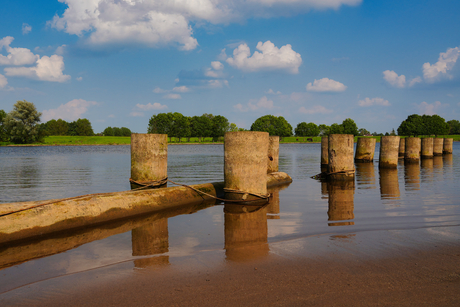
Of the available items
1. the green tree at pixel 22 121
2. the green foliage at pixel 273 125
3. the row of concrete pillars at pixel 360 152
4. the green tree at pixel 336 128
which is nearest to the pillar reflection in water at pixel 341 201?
the row of concrete pillars at pixel 360 152

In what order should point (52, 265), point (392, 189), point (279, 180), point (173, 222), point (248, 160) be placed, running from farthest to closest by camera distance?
point (279, 180) < point (392, 189) < point (248, 160) < point (173, 222) < point (52, 265)

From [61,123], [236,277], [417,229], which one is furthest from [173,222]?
[61,123]

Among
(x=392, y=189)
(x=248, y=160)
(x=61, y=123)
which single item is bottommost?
(x=392, y=189)

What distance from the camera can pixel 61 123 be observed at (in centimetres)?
16300

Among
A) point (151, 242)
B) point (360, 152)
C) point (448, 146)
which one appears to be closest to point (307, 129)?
point (448, 146)

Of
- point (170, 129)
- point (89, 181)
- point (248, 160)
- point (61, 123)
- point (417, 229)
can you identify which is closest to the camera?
point (417, 229)

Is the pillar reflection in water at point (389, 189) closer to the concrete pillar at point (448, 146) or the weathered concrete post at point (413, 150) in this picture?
the weathered concrete post at point (413, 150)

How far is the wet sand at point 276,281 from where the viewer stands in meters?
3.69

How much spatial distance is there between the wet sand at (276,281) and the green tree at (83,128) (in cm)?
17240

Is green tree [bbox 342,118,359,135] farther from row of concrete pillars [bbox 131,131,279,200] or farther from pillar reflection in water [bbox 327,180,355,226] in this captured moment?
row of concrete pillars [bbox 131,131,279,200]

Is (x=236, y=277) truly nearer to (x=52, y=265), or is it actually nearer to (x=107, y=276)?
(x=107, y=276)

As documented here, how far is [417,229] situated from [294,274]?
376 centimetres

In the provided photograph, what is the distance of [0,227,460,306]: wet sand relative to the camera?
369 centimetres

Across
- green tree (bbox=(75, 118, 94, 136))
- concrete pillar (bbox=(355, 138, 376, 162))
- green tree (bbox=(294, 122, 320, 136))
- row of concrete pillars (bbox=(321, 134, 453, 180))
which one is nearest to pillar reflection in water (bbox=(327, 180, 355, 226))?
row of concrete pillars (bbox=(321, 134, 453, 180))
